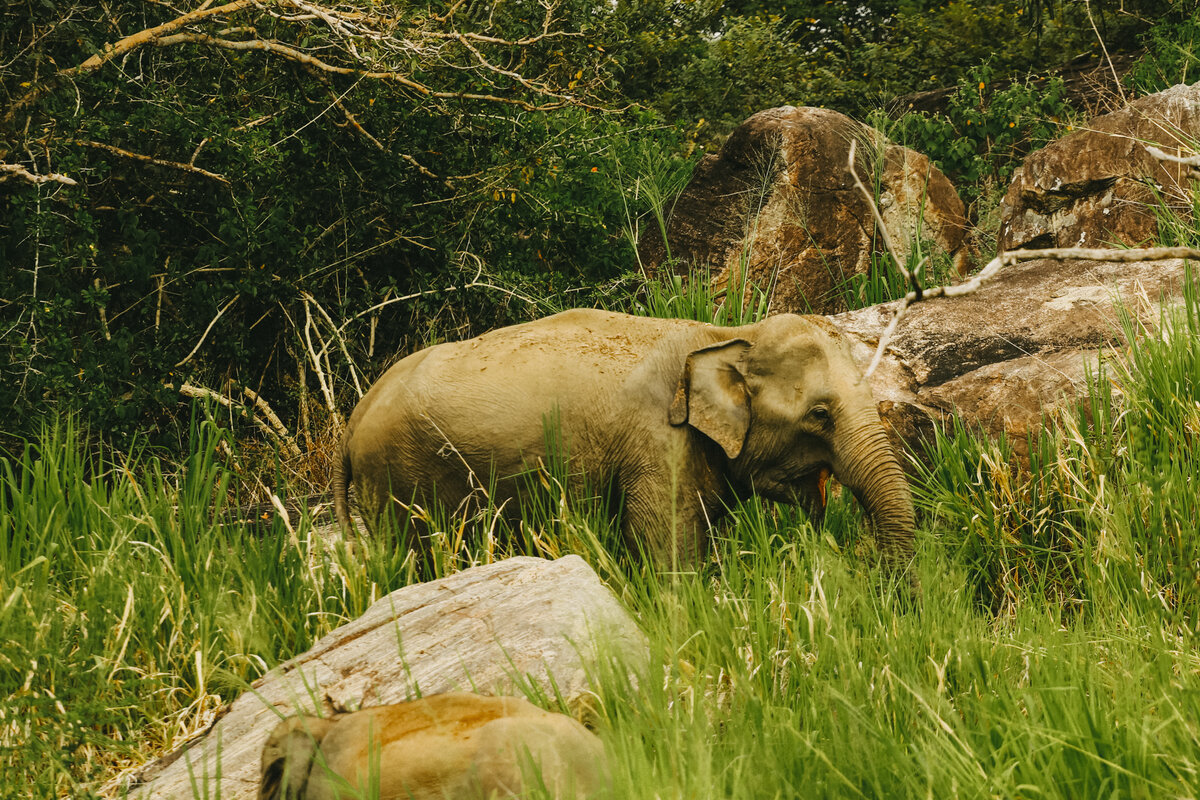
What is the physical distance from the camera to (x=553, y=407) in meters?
4.93

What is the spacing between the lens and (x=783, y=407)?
4887mm

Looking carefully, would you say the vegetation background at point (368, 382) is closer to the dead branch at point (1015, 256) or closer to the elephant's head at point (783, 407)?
the elephant's head at point (783, 407)

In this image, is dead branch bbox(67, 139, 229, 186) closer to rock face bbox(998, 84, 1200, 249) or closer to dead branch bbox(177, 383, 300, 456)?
dead branch bbox(177, 383, 300, 456)

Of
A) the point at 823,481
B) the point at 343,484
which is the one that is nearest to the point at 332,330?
the point at 343,484

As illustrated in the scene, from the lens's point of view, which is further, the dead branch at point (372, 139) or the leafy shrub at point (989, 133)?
the leafy shrub at point (989, 133)

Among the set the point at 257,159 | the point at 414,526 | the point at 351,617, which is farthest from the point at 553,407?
the point at 257,159

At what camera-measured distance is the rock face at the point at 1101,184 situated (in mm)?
7375

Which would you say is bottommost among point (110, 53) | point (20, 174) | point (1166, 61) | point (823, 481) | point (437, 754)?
point (823, 481)

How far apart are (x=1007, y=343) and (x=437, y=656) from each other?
3.83 m

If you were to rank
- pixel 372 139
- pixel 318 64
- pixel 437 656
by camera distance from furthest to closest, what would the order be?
pixel 372 139
pixel 318 64
pixel 437 656

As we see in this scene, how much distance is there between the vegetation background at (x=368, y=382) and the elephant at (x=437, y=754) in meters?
0.15

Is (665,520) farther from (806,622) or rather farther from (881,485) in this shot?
(806,622)

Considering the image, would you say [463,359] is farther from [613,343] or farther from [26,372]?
[26,372]

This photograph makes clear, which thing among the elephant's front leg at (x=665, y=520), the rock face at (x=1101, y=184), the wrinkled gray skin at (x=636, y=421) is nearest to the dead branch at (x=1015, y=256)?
the wrinkled gray skin at (x=636, y=421)
